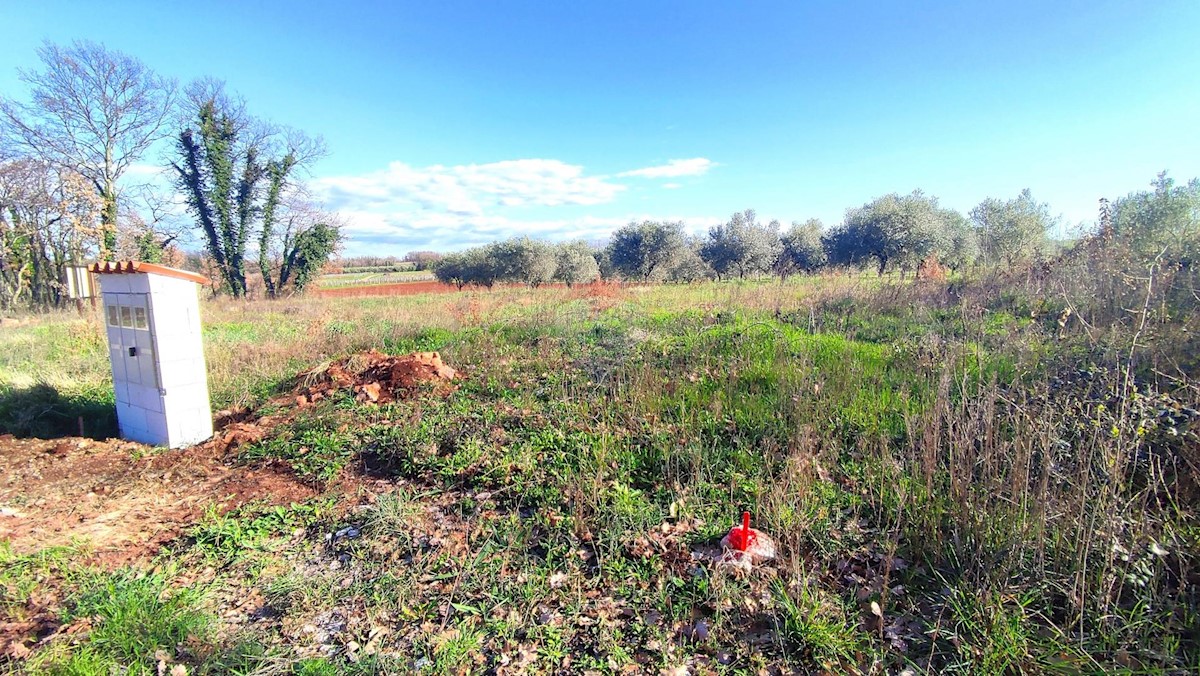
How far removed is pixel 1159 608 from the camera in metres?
1.93

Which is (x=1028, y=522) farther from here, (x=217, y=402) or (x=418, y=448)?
(x=217, y=402)

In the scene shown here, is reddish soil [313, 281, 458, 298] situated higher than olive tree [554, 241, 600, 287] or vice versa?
olive tree [554, 241, 600, 287]

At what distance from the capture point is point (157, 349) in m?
4.32

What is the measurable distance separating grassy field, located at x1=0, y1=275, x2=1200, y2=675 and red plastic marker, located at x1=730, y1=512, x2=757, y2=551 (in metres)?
0.14

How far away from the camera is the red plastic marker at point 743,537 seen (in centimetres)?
255

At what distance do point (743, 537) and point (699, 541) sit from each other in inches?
12.9

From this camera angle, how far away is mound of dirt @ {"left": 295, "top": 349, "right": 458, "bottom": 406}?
532 centimetres

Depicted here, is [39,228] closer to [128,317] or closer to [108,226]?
[108,226]

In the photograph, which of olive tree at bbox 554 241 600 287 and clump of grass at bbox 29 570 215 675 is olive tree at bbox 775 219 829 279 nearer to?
olive tree at bbox 554 241 600 287

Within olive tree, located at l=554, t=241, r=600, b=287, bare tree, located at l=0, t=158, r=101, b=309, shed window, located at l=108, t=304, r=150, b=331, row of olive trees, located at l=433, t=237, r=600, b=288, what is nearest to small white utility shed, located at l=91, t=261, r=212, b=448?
shed window, located at l=108, t=304, r=150, b=331

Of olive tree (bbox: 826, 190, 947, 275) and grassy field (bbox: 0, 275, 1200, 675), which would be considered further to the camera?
olive tree (bbox: 826, 190, 947, 275)

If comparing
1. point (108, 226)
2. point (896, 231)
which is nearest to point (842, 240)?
point (896, 231)

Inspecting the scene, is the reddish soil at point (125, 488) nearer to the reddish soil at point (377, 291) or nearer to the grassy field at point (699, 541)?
the grassy field at point (699, 541)

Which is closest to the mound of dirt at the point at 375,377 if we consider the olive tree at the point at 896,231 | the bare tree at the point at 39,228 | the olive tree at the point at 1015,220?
the bare tree at the point at 39,228
